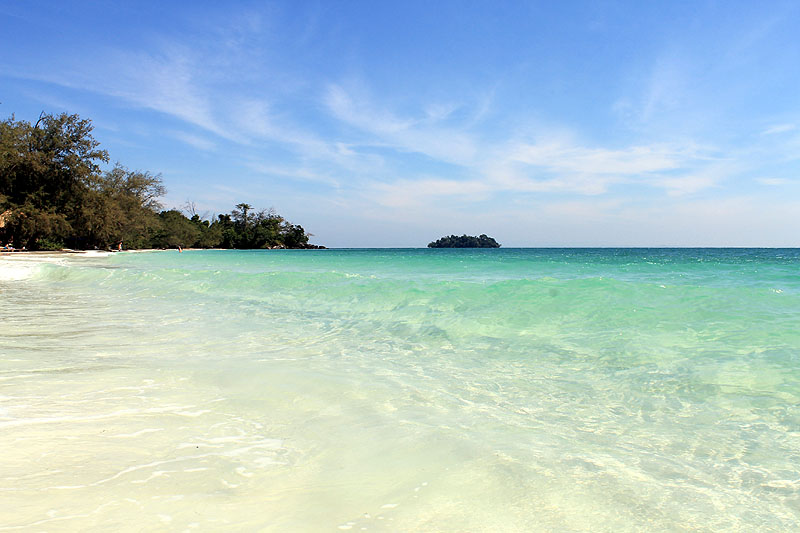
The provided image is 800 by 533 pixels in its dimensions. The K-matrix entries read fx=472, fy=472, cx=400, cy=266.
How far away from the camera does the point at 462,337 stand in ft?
21.2

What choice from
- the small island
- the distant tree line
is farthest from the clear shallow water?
the small island

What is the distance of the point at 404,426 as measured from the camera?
3.04 meters

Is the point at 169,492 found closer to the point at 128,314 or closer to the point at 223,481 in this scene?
the point at 223,481

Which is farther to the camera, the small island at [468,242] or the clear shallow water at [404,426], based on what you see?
the small island at [468,242]

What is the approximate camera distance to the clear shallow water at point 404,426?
2.00 m

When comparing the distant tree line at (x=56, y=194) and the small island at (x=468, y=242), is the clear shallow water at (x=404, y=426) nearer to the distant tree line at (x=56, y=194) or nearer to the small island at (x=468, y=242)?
the distant tree line at (x=56, y=194)

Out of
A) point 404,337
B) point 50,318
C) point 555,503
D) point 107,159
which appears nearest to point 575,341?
point 404,337

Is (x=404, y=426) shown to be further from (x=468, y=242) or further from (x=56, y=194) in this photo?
(x=468, y=242)

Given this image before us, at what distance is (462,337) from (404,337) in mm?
794

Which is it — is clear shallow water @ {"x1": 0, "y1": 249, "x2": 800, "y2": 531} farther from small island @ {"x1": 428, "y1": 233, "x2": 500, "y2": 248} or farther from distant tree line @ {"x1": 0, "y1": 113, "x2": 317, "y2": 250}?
small island @ {"x1": 428, "y1": 233, "x2": 500, "y2": 248}

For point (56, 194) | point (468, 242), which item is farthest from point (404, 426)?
point (468, 242)

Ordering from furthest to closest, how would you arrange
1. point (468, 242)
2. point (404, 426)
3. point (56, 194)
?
point (468, 242) → point (56, 194) → point (404, 426)

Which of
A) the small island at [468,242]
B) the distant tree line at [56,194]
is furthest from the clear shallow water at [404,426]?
the small island at [468,242]

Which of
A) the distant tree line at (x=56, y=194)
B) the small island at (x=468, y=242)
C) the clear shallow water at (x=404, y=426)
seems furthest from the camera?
the small island at (x=468, y=242)
